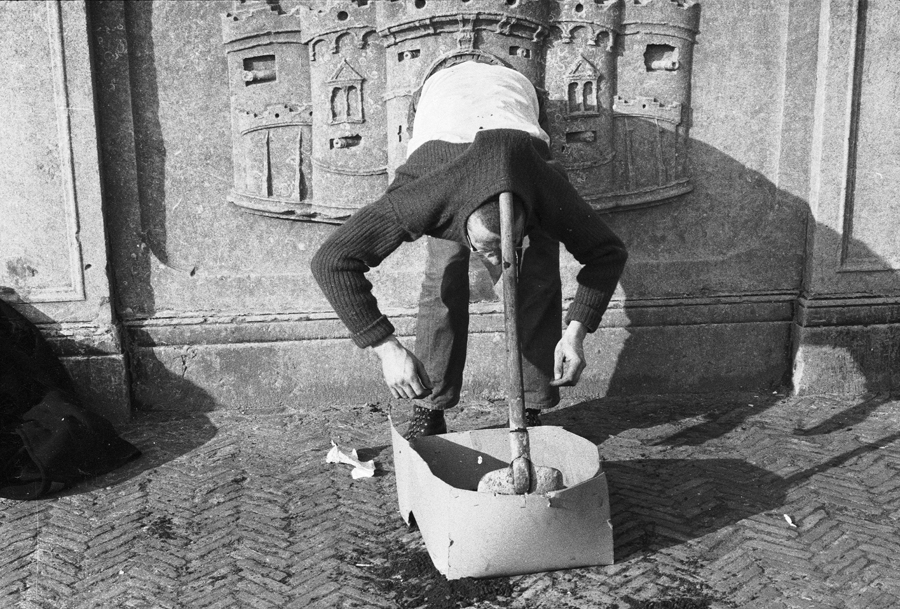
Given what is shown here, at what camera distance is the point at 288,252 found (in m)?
4.89

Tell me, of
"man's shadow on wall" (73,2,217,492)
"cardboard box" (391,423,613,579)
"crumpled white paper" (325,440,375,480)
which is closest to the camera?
"cardboard box" (391,423,613,579)

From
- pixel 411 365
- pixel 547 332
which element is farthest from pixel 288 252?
pixel 411 365

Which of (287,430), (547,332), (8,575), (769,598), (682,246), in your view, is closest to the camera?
(769,598)

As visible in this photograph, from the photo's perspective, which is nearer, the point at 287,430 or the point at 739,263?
the point at 287,430

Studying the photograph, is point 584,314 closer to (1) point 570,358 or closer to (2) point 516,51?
(1) point 570,358

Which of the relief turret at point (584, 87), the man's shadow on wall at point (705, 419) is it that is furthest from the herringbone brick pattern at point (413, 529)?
the relief turret at point (584, 87)

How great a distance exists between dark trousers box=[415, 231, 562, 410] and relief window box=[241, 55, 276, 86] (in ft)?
4.64

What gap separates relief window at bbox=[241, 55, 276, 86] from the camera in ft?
15.4

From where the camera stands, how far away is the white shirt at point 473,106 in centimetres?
341

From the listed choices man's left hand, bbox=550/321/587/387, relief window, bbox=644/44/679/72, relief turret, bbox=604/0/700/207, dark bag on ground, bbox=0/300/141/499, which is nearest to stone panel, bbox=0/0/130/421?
dark bag on ground, bbox=0/300/141/499

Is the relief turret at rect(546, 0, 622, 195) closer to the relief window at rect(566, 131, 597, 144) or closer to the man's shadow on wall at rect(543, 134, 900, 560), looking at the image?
the relief window at rect(566, 131, 597, 144)

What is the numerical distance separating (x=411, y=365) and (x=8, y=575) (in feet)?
5.61

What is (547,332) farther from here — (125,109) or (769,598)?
(125,109)

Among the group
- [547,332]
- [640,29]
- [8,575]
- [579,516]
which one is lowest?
[8,575]
